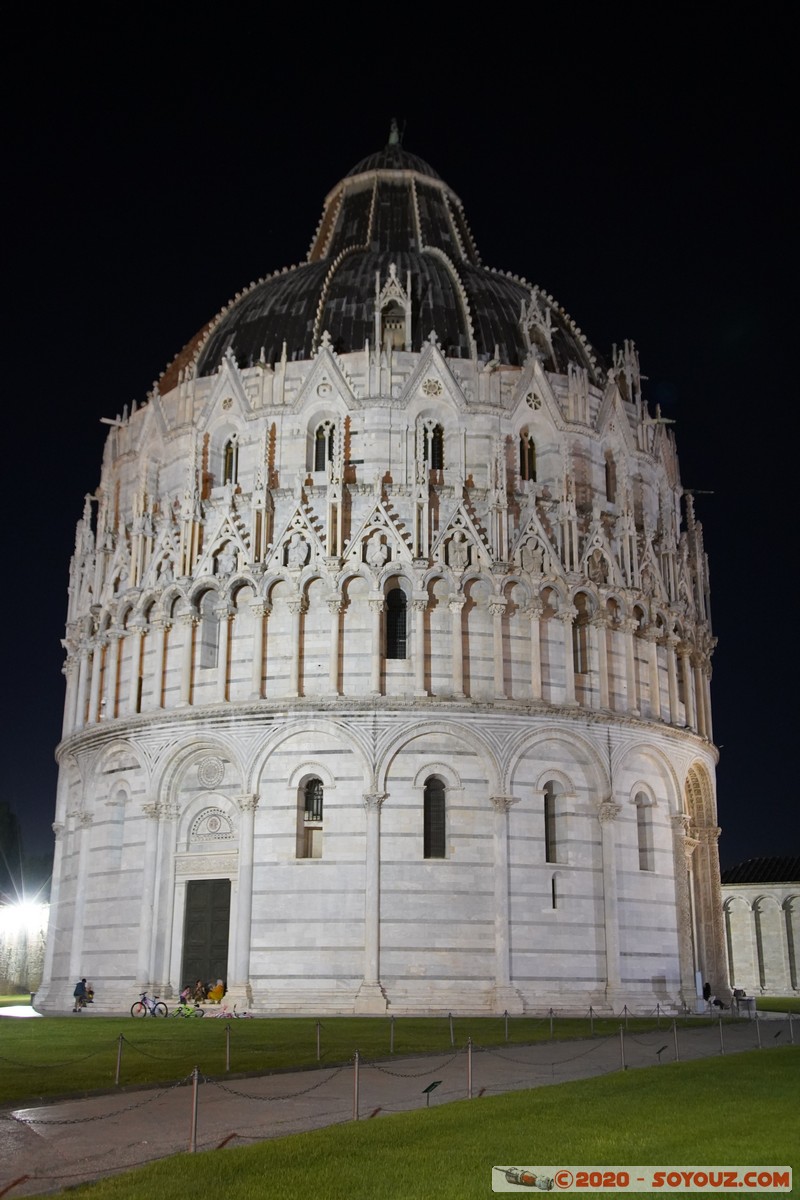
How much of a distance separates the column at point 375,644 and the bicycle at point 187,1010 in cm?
1003

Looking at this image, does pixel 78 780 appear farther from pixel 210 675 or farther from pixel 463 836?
pixel 463 836

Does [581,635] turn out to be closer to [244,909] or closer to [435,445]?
[435,445]

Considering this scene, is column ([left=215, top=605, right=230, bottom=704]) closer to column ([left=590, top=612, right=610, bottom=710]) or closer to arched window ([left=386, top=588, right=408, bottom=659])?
arched window ([left=386, top=588, right=408, bottom=659])

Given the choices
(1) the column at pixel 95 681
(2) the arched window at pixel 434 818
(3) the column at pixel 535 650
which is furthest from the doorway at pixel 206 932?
(3) the column at pixel 535 650

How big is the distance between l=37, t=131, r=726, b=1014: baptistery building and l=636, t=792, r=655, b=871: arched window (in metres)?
0.07

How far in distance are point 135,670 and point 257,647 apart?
196 inches

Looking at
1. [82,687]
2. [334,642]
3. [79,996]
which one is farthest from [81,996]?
[334,642]

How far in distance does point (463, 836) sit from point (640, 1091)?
19086 millimetres

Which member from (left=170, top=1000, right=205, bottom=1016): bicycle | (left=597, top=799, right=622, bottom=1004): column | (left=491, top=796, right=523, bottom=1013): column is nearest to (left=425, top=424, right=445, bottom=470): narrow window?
(left=491, top=796, right=523, bottom=1013): column

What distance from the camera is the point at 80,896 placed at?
3959cm

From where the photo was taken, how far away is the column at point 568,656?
38469 mm

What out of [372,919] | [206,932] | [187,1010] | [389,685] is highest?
[389,685]

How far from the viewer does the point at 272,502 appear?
3959 centimetres

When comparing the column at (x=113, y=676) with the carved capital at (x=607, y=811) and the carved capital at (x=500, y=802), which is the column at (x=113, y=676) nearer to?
the carved capital at (x=500, y=802)
